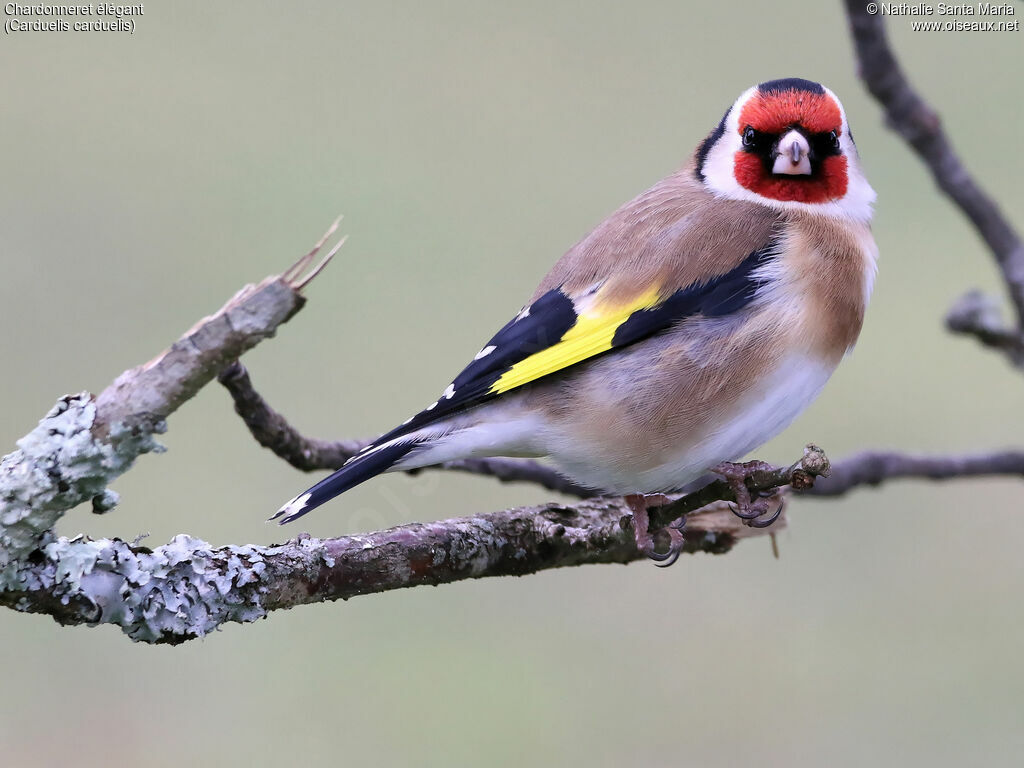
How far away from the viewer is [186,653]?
4.66m

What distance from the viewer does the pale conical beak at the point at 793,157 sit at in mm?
2783

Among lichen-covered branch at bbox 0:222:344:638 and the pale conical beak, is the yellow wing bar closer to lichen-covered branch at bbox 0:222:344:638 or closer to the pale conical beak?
the pale conical beak

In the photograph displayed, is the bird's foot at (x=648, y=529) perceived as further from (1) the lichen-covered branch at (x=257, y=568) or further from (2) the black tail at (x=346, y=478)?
(2) the black tail at (x=346, y=478)

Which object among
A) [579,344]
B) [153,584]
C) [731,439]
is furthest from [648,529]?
[153,584]

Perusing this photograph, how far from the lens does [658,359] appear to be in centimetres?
254

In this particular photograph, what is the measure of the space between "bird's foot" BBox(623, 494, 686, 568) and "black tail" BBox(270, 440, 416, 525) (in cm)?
48

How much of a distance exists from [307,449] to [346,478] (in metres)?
0.40

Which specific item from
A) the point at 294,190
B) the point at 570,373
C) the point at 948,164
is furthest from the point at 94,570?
the point at 294,190

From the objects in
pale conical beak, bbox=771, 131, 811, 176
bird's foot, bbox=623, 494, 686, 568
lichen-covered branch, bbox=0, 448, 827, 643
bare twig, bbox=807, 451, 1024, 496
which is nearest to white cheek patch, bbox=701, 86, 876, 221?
pale conical beak, bbox=771, 131, 811, 176

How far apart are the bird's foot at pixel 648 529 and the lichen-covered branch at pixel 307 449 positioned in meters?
0.25

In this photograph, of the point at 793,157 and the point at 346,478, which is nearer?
the point at 346,478

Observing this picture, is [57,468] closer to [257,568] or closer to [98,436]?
[98,436]

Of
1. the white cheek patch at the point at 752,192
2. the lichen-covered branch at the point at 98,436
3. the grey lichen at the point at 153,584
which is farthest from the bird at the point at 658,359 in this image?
the lichen-covered branch at the point at 98,436

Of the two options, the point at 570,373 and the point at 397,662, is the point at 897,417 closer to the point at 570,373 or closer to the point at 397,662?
the point at 397,662
